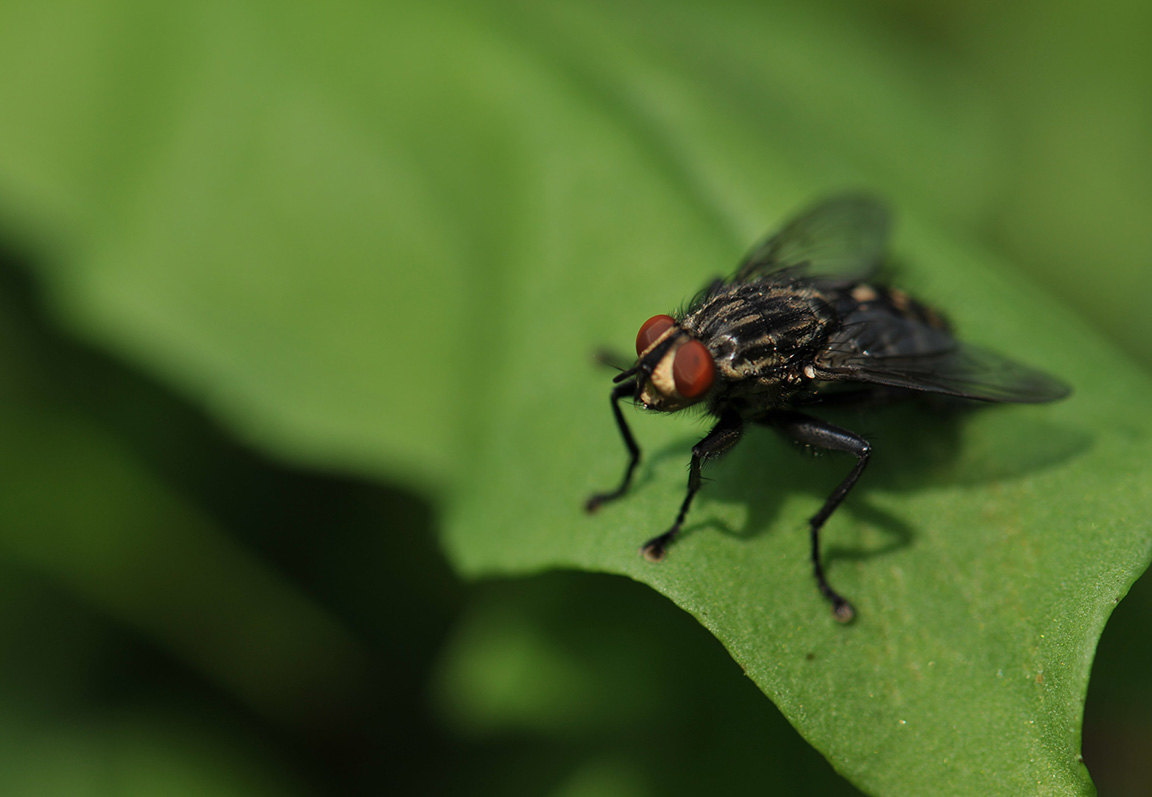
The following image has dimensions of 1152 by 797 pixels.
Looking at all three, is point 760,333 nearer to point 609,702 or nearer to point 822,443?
point 822,443

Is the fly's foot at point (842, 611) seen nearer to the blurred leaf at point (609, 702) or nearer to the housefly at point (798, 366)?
the housefly at point (798, 366)

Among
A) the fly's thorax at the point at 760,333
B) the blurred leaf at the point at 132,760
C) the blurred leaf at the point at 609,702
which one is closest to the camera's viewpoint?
the fly's thorax at the point at 760,333

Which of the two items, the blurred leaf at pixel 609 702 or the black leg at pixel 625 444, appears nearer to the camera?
the black leg at pixel 625 444

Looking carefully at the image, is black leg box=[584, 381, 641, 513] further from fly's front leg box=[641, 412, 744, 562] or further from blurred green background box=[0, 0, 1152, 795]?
blurred green background box=[0, 0, 1152, 795]

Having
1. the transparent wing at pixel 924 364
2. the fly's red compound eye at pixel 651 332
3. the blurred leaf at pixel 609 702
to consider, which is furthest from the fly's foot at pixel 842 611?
the fly's red compound eye at pixel 651 332

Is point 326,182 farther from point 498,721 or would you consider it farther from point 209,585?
point 498,721

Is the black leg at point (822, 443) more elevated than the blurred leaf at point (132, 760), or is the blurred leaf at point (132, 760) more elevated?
the black leg at point (822, 443)
